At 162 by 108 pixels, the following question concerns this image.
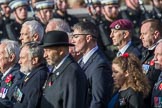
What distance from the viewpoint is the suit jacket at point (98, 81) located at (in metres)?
9.91

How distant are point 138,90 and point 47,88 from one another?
0.99 metres

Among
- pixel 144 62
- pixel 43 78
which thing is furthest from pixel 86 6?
pixel 43 78

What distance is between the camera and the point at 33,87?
9641mm

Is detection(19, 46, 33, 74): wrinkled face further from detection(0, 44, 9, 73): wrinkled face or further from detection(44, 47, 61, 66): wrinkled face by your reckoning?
detection(44, 47, 61, 66): wrinkled face

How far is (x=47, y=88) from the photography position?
9.23m

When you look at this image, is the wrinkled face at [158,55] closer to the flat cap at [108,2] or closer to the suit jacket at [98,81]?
the suit jacket at [98,81]

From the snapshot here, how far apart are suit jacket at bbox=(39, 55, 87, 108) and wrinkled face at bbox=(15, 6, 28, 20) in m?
5.86

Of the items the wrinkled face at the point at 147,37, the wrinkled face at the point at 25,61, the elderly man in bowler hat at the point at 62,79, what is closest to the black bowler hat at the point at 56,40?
the elderly man in bowler hat at the point at 62,79

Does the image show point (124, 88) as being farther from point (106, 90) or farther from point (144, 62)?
point (144, 62)

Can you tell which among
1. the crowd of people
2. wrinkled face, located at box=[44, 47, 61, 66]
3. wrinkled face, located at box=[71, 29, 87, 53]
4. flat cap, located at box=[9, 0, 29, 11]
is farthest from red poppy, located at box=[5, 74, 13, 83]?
flat cap, located at box=[9, 0, 29, 11]

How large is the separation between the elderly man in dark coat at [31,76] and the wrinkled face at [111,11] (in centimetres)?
498

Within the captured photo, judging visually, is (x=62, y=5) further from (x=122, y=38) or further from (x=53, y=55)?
(x=53, y=55)

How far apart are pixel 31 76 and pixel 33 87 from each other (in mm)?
194

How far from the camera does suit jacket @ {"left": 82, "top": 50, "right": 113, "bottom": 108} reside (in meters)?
9.91
